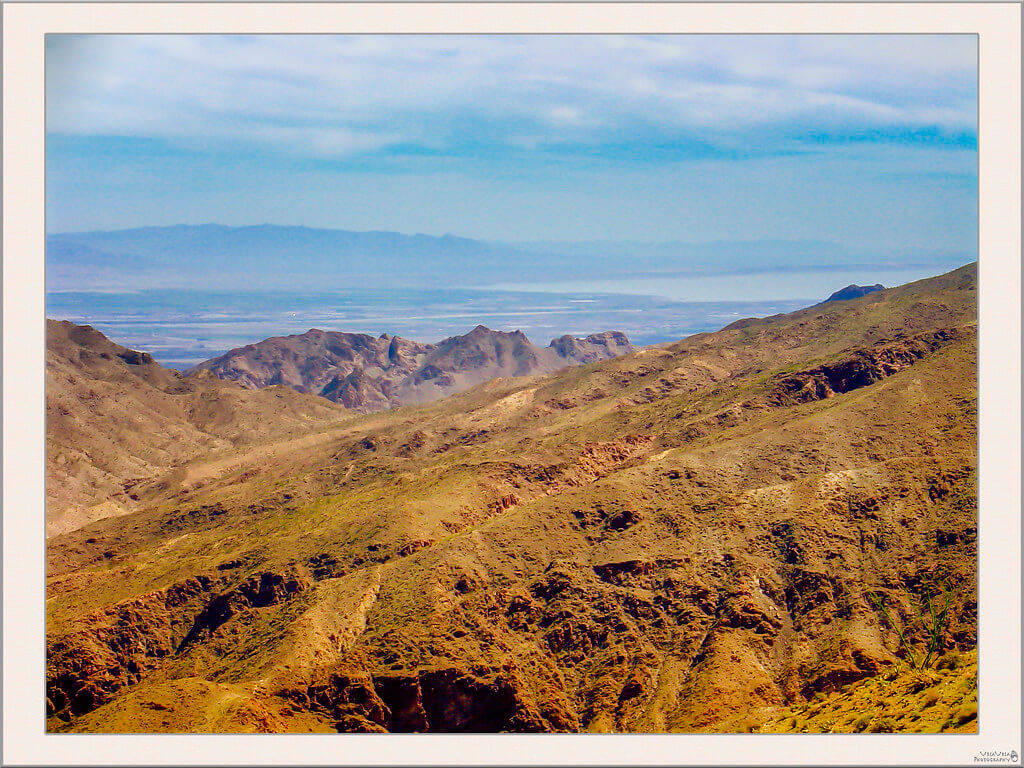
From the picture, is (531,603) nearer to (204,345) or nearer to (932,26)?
(932,26)

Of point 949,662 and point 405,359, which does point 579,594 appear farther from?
point 405,359

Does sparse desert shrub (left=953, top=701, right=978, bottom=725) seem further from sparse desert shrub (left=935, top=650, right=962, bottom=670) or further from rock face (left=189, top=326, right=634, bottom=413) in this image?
rock face (left=189, top=326, right=634, bottom=413)

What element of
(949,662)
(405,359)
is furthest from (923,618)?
(405,359)

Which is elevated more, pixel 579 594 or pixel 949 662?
pixel 949 662

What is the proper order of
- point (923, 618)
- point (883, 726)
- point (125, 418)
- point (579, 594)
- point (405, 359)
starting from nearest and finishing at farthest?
point (883, 726), point (923, 618), point (579, 594), point (125, 418), point (405, 359)

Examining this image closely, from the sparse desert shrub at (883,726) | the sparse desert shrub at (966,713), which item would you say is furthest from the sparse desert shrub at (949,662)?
the sparse desert shrub at (883,726)
